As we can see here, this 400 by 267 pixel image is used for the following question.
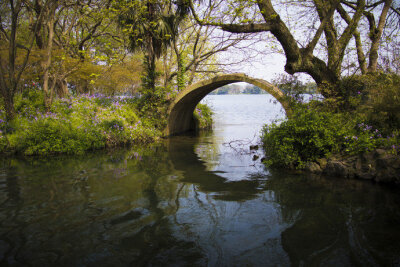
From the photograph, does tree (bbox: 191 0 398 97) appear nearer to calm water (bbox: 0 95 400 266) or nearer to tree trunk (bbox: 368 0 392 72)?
tree trunk (bbox: 368 0 392 72)

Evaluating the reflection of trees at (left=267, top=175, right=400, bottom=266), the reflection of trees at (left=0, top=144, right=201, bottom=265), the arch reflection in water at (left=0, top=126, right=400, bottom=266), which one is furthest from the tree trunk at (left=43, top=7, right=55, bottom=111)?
the reflection of trees at (left=267, top=175, right=400, bottom=266)

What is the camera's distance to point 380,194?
18.7 ft

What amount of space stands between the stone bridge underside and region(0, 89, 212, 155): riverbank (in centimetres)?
70

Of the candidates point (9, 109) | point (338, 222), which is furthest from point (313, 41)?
point (9, 109)

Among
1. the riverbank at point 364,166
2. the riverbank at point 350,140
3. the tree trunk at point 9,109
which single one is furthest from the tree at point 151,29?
the riverbank at point 364,166

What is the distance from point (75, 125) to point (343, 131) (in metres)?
8.58

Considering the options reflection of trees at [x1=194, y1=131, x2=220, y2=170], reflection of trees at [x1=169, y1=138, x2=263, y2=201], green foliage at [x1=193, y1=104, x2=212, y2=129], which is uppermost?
green foliage at [x1=193, y1=104, x2=212, y2=129]

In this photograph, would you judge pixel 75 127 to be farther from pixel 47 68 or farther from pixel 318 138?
pixel 318 138

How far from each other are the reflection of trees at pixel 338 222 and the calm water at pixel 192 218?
1 cm

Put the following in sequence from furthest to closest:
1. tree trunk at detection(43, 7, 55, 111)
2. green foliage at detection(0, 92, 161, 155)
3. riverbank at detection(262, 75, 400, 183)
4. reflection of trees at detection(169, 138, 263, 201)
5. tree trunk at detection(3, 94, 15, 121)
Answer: tree trunk at detection(43, 7, 55, 111) → tree trunk at detection(3, 94, 15, 121) → green foliage at detection(0, 92, 161, 155) → riverbank at detection(262, 75, 400, 183) → reflection of trees at detection(169, 138, 263, 201)

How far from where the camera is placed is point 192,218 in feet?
15.4

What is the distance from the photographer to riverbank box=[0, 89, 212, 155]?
984 cm

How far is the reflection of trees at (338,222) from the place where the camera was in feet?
11.7

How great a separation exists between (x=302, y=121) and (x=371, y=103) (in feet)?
5.96
